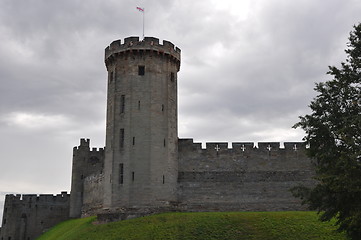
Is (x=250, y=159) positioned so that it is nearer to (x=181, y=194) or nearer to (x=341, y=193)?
(x=181, y=194)

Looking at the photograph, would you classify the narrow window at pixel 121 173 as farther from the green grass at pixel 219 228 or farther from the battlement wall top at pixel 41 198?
the battlement wall top at pixel 41 198

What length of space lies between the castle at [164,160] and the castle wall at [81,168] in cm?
1443

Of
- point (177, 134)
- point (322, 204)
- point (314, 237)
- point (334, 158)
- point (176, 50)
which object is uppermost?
point (176, 50)

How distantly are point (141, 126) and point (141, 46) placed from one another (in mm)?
7139

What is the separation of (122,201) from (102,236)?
4351 mm

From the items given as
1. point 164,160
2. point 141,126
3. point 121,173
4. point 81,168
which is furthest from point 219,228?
point 81,168

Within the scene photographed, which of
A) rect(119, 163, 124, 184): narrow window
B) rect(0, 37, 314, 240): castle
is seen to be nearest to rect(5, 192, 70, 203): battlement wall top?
rect(0, 37, 314, 240): castle

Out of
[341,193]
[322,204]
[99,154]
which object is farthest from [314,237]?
[99,154]

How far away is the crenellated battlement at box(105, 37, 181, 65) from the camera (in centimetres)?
3881

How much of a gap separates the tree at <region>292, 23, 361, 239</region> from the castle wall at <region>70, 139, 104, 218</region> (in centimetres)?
3434

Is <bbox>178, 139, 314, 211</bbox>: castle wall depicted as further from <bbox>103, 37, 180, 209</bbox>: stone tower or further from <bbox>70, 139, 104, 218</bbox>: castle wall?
<bbox>70, 139, 104, 218</bbox>: castle wall

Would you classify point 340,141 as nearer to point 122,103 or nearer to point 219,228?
point 219,228

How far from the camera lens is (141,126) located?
3750 centimetres

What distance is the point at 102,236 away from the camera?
32344mm
